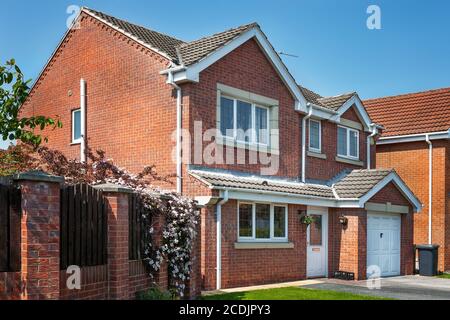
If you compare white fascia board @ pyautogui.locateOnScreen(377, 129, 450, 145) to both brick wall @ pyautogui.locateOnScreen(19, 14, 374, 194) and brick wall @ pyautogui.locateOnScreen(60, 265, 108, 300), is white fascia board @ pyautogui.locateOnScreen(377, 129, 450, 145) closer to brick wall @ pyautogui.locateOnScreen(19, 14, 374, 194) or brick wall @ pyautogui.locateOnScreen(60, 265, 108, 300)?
brick wall @ pyautogui.locateOnScreen(19, 14, 374, 194)

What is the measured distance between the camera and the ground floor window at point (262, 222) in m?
16.2

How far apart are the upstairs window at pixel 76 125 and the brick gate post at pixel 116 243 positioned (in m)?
10.3

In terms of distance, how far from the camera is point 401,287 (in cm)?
1752

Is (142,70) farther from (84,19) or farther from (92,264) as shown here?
(92,264)

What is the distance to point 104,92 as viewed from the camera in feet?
61.8

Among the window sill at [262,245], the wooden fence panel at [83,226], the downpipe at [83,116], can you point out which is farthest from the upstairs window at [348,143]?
the wooden fence panel at [83,226]

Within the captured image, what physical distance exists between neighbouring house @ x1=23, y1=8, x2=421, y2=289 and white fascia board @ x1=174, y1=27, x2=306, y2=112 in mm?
38

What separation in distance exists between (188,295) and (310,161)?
350 inches

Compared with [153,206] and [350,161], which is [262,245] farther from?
[350,161]

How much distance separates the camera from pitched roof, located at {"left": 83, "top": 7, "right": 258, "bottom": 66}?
16.9 metres

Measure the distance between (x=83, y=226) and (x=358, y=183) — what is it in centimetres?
1306
